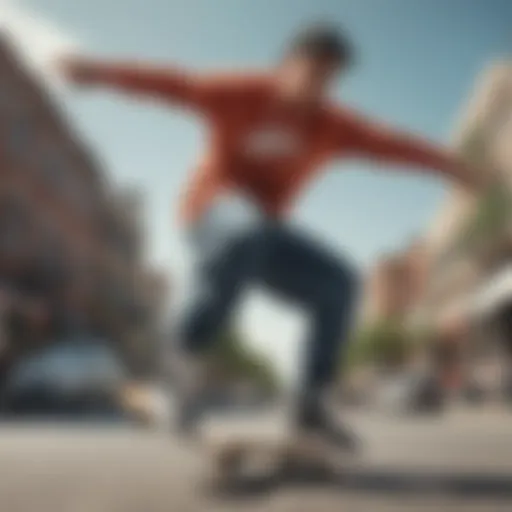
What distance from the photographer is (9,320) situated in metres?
2.75

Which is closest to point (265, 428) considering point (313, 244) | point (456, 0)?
point (313, 244)

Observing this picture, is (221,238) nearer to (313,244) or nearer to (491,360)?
(313,244)

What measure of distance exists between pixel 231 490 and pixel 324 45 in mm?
865

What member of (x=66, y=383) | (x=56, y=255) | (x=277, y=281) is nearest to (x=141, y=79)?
(x=277, y=281)

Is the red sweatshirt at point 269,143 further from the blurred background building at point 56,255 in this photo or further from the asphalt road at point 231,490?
the asphalt road at point 231,490

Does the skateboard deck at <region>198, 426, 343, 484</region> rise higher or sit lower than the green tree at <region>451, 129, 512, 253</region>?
lower

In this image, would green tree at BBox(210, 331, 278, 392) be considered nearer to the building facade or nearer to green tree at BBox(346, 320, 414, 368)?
green tree at BBox(346, 320, 414, 368)

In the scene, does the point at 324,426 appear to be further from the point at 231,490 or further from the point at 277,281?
the point at 231,490

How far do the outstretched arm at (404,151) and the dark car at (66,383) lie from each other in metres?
1.32

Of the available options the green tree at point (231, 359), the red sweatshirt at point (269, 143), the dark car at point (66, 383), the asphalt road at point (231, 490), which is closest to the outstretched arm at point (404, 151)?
the red sweatshirt at point (269, 143)

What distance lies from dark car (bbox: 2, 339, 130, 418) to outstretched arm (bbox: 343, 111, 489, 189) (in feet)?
4.34

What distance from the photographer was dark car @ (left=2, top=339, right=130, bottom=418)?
299 centimetres

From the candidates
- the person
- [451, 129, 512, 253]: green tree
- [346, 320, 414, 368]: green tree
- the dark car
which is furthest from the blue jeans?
the dark car

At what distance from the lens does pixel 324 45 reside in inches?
69.6
